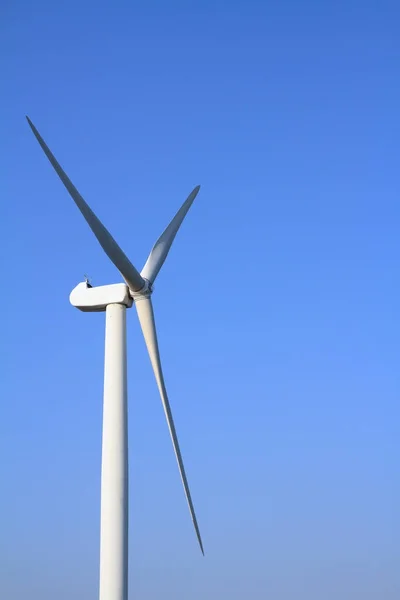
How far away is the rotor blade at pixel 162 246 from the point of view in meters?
28.8

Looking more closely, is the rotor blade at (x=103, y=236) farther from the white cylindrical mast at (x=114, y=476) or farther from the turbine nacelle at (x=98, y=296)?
the white cylindrical mast at (x=114, y=476)

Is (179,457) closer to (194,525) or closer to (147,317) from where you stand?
(194,525)

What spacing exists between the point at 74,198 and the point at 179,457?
31.3 ft

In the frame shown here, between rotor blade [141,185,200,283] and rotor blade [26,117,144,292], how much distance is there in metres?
1.75

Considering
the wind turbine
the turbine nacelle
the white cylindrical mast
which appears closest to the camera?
the white cylindrical mast

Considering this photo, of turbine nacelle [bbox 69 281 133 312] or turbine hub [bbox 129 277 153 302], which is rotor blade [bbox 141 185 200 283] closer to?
turbine hub [bbox 129 277 153 302]

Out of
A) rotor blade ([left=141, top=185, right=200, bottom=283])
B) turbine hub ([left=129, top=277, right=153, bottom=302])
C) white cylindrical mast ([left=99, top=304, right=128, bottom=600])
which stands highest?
rotor blade ([left=141, top=185, right=200, bottom=283])

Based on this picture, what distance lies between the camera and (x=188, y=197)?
1307 inches

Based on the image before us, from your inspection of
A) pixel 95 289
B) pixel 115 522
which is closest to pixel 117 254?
pixel 95 289

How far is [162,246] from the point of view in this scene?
30328mm

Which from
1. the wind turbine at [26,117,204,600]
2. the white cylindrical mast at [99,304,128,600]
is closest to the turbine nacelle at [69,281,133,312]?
the wind turbine at [26,117,204,600]

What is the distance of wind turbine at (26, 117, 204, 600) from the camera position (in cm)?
2377

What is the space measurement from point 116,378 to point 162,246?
22.2ft

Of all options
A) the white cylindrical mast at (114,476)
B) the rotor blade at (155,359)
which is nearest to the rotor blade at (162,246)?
the rotor blade at (155,359)
